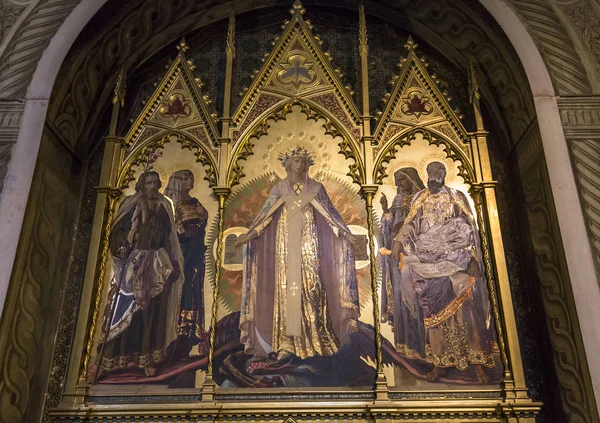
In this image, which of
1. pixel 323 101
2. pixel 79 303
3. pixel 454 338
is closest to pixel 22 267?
pixel 79 303

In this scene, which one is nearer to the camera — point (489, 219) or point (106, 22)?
point (489, 219)

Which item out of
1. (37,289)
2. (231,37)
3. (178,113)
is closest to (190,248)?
(37,289)

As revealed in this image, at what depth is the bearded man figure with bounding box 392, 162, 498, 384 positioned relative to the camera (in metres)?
5.77

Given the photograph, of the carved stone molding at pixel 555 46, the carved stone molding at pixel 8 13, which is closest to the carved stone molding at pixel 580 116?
the carved stone molding at pixel 555 46

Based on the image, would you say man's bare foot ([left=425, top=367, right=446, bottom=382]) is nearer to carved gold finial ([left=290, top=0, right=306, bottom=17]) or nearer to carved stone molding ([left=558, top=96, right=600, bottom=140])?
carved stone molding ([left=558, top=96, right=600, bottom=140])

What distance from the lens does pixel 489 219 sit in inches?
246

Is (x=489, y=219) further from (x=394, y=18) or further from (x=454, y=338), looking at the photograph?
(x=394, y=18)

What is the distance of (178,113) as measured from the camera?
6.87 metres

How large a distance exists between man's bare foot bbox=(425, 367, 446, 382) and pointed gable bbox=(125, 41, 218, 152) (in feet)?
10.4

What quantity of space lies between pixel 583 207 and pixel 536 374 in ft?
5.53

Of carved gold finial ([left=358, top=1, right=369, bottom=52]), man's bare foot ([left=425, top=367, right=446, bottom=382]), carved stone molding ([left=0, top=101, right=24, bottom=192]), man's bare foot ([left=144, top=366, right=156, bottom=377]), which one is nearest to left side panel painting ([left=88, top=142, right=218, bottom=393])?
man's bare foot ([left=144, top=366, right=156, bottom=377])

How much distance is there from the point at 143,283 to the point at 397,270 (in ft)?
8.33

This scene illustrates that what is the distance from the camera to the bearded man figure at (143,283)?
5840mm

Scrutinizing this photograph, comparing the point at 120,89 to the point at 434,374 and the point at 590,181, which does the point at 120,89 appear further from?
the point at 590,181
